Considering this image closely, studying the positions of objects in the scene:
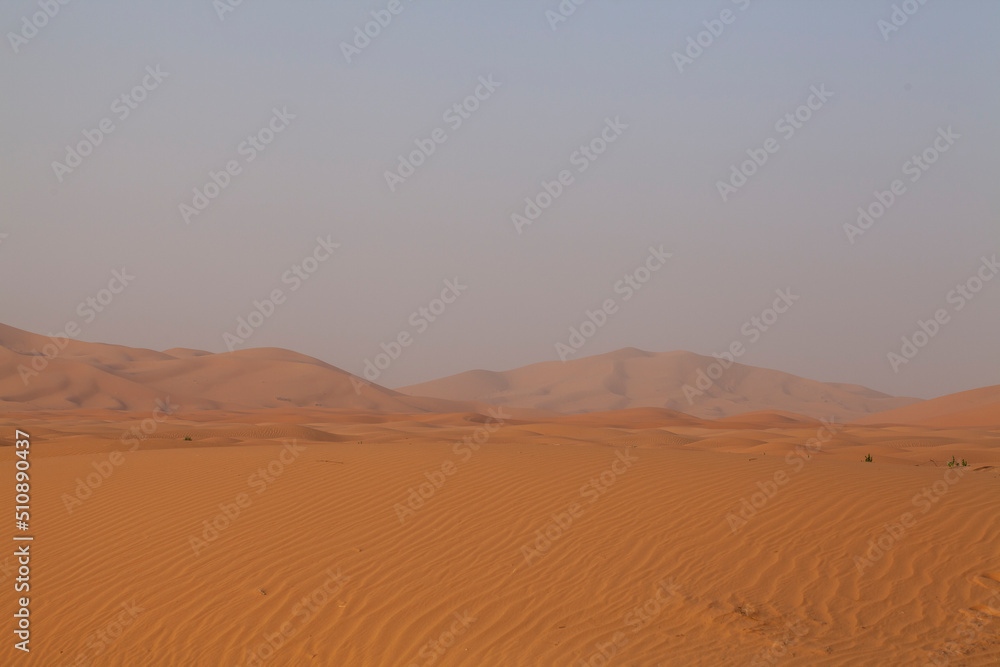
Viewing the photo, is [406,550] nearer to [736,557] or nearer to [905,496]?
[736,557]

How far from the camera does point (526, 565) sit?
695 centimetres

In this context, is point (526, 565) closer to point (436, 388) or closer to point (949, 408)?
point (949, 408)

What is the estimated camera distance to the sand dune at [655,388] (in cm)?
10862

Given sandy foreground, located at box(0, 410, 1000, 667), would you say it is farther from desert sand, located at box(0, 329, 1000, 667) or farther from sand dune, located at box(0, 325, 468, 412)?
sand dune, located at box(0, 325, 468, 412)

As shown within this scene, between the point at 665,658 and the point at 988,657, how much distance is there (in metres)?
1.95

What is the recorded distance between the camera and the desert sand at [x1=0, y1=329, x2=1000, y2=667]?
216 inches

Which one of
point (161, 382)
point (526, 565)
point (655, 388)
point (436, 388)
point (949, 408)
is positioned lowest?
point (949, 408)

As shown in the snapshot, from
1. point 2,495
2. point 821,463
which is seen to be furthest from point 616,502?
point 2,495

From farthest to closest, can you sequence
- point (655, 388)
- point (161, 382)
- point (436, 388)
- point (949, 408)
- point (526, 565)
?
point (436, 388) → point (655, 388) → point (161, 382) → point (949, 408) → point (526, 565)

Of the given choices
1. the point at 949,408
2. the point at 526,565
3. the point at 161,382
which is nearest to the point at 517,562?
the point at 526,565

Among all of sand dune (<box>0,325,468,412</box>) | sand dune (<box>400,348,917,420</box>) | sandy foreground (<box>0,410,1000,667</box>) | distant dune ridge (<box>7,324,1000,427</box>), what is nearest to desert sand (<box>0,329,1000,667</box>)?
sandy foreground (<box>0,410,1000,667</box>)

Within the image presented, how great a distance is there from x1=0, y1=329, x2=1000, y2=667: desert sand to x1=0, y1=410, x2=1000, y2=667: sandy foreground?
0.09 ft

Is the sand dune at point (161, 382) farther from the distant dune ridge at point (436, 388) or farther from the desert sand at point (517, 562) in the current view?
the desert sand at point (517, 562)

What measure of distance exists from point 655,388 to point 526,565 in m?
112
